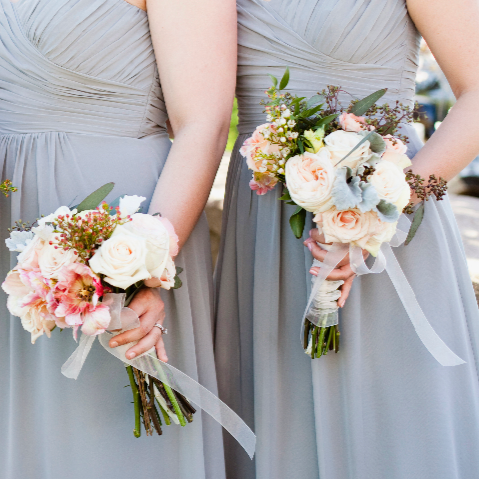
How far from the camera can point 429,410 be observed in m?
1.91

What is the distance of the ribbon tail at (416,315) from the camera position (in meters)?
1.76

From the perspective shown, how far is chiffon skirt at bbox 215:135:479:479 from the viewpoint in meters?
1.93

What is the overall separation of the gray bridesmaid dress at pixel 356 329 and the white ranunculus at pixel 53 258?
0.88 m

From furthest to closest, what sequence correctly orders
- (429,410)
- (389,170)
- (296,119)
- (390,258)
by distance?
(429,410) → (390,258) → (296,119) → (389,170)

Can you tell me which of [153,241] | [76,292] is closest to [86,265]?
[76,292]

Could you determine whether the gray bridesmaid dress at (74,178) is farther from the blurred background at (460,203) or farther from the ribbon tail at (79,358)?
the blurred background at (460,203)

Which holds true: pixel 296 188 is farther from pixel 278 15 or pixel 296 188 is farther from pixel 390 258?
pixel 278 15

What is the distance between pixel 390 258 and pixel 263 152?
0.56 meters

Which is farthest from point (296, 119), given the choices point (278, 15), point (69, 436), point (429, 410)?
point (69, 436)

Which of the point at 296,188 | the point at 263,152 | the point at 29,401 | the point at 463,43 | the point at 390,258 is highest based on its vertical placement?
the point at 463,43

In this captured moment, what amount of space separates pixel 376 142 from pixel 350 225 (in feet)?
0.86

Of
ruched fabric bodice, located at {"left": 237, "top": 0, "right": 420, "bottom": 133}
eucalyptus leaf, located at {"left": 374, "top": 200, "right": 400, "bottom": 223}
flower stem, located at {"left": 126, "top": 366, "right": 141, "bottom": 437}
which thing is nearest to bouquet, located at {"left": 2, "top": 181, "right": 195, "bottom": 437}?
flower stem, located at {"left": 126, "top": 366, "right": 141, "bottom": 437}

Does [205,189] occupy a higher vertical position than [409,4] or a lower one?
lower

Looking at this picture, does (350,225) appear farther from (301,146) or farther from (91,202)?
(91,202)
